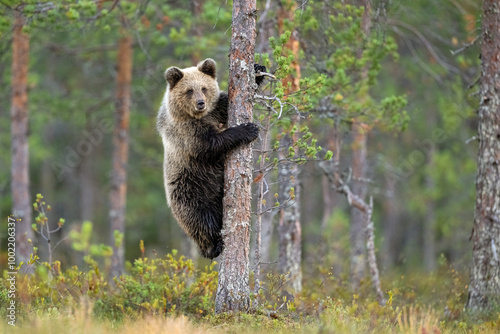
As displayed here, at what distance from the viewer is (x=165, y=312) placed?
697 centimetres

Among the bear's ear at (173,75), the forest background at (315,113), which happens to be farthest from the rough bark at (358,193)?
the bear's ear at (173,75)

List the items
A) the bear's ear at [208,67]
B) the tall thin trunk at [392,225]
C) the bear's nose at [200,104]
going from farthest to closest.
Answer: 1. the tall thin trunk at [392,225]
2. the bear's ear at [208,67]
3. the bear's nose at [200,104]

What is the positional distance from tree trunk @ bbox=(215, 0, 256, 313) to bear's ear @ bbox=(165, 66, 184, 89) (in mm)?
1318

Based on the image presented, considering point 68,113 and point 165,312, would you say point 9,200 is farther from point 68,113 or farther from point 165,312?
point 165,312

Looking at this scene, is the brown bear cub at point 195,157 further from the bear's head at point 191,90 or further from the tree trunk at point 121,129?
the tree trunk at point 121,129

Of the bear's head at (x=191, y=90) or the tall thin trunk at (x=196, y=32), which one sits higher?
the tall thin trunk at (x=196, y=32)

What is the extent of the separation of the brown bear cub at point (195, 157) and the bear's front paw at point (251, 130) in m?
0.66

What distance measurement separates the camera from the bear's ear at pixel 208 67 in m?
7.83

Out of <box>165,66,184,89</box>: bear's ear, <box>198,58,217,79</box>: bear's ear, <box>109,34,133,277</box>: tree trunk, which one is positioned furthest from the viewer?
<box>109,34,133,277</box>: tree trunk

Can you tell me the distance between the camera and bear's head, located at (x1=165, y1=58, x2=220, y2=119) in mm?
7469

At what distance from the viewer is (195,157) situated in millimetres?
7293

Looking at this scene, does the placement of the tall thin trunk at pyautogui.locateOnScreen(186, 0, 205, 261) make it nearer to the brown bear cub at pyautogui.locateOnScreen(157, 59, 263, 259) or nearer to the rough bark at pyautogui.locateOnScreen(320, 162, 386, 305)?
the rough bark at pyautogui.locateOnScreen(320, 162, 386, 305)

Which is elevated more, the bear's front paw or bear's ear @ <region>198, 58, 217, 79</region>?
bear's ear @ <region>198, 58, 217, 79</region>

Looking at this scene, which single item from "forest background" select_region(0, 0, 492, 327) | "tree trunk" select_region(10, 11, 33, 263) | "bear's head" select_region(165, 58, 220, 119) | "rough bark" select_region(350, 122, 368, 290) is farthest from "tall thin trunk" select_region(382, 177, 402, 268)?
"bear's head" select_region(165, 58, 220, 119)
